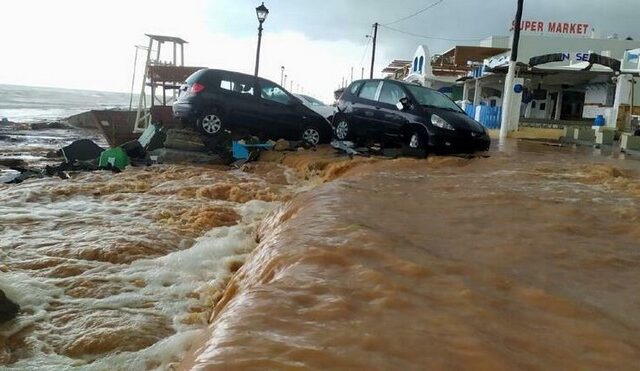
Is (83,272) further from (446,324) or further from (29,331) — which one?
(446,324)

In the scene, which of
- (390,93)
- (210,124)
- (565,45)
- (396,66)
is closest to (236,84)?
(210,124)

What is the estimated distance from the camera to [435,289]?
311 cm

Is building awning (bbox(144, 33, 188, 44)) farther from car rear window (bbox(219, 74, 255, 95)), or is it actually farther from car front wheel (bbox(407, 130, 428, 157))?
car front wheel (bbox(407, 130, 428, 157))

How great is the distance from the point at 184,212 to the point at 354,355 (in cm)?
529

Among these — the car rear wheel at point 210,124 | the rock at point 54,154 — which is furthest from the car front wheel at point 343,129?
the rock at point 54,154

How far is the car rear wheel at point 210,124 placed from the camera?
1219 cm

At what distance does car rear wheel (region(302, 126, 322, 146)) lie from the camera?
1290 cm

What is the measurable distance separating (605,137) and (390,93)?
9.37 m

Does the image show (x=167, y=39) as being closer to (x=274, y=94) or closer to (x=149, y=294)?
(x=274, y=94)

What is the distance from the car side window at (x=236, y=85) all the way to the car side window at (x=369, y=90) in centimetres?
249

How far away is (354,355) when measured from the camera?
2.26 m

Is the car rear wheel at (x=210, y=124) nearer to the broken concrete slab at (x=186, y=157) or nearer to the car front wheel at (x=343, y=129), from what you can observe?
the broken concrete slab at (x=186, y=157)

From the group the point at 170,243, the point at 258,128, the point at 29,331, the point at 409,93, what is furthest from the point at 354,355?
the point at 258,128

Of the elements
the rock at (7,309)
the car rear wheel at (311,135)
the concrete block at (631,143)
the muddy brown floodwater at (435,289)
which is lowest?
the rock at (7,309)
